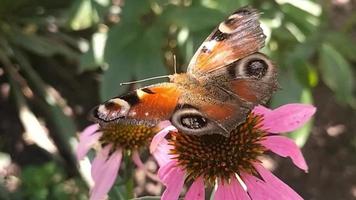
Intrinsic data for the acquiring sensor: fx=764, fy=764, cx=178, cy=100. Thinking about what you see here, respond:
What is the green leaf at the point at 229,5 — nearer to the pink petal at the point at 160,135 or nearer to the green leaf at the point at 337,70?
the green leaf at the point at 337,70

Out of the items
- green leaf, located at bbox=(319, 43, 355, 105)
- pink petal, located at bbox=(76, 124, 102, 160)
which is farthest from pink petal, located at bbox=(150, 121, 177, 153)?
green leaf, located at bbox=(319, 43, 355, 105)

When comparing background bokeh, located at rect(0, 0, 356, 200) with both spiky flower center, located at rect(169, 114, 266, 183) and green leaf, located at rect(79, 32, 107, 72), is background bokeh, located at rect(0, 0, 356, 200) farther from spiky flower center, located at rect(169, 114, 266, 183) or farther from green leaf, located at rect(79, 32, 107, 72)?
spiky flower center, located at rect(169, 114, 266, 183)

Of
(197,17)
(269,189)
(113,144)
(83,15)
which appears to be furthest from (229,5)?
(269,189)

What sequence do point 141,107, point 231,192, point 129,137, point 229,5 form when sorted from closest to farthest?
point 141,107 < point 231,192 < point 129,137 < point 229,5

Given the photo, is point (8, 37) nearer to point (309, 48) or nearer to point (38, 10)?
point (38, 10)

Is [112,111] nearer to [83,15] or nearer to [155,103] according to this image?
[155,103]

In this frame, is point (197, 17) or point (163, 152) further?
point (197, 17)
